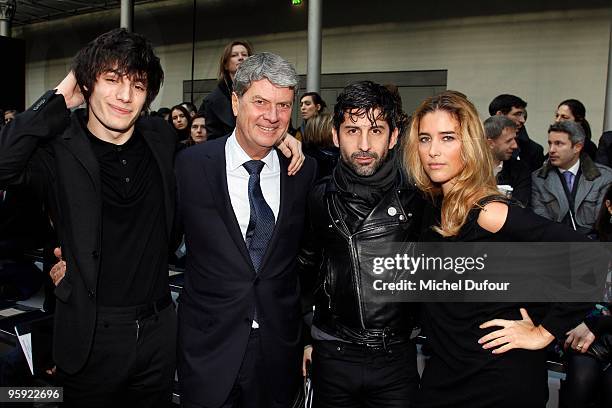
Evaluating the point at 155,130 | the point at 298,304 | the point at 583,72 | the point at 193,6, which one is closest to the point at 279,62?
the point at 155,130

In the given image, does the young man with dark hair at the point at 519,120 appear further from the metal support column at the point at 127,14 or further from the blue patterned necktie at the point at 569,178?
the metal support column at the point at 127,14

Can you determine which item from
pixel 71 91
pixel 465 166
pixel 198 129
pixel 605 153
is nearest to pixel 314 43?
pixel 198 129

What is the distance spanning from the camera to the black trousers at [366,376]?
6.56 feet

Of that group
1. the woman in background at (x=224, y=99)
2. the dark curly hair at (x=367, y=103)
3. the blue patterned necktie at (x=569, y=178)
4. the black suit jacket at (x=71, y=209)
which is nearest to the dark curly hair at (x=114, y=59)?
the black suit jacket at (x=71, y=209)

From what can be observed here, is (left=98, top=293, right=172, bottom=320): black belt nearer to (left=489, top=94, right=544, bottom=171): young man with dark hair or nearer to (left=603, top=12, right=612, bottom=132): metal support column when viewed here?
(left=489, top=94, right=544, bottom=171): young man with dark hair

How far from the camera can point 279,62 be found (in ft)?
7.11

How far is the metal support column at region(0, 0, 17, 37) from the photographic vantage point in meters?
14.7

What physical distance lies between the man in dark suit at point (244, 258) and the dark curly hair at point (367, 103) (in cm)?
22

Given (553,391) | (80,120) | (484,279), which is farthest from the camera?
(553,391)

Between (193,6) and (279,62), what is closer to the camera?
(279,62)

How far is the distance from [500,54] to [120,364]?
Answer: 867cm

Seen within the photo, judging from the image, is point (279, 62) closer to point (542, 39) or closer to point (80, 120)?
point (80, 120)

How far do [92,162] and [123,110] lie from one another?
0.22 metres

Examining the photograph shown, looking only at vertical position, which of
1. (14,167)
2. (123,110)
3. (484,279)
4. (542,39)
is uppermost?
(542,39)
